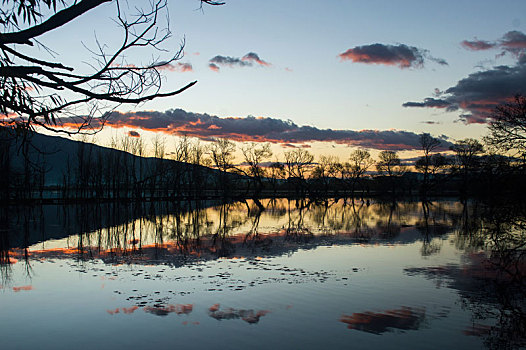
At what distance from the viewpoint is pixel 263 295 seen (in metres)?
8.35

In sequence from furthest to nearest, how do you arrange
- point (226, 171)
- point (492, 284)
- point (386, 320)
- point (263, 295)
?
point (226, 171) < point (492, 284) < point (263, 295) < point (386, 320)

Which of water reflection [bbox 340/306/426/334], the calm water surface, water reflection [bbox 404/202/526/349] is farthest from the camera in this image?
water reflection [bbox 340/306/426/334]

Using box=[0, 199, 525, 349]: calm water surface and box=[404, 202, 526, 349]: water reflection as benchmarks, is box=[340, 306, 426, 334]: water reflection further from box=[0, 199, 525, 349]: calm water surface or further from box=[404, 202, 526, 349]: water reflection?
box=[404, 202, 526, 349]: water reflection

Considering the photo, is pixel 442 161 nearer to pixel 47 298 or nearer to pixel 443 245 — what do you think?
pixel 443 245

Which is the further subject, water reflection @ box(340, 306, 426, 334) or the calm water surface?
water reflection @ box(340, 306, 426, 334)

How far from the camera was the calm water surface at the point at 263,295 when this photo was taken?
6035 mm

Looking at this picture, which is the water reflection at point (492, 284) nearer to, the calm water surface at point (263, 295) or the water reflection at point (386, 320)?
the calm water surface at point (263, 295)

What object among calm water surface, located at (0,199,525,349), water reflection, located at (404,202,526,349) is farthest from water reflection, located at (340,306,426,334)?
water reflection, located at (404,202,526,349)

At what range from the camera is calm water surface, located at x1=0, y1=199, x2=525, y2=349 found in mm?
6035

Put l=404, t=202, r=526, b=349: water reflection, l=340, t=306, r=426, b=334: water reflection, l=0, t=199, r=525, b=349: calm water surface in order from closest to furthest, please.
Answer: l=0, t=199, r=525, b=349: calm water surface, l=404, t=202, r=526, b=349: water reflection, l=340, t=306, r=426, b=334: water reflection

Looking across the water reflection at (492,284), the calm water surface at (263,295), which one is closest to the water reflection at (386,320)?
the calm water surface at (263,295)

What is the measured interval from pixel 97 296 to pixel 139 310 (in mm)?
1603

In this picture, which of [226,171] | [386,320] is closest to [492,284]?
[386,320]

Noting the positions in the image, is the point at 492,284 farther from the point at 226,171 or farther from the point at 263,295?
the point at 226,171
